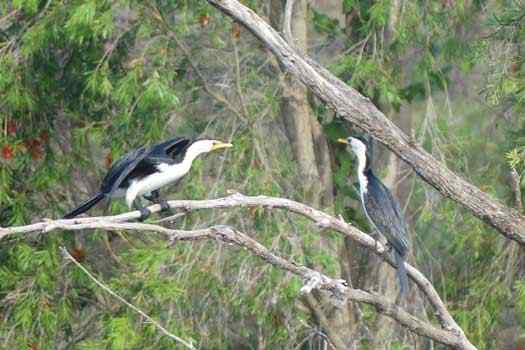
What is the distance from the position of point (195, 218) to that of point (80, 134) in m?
0.85

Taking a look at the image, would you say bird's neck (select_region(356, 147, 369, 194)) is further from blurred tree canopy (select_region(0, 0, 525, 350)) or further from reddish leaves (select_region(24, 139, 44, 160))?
reddish leaves (select_region(24, 139, 44, 160))

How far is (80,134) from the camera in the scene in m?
7.76

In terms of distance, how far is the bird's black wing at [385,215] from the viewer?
5.94m

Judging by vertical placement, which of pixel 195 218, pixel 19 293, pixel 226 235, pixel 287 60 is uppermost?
pixel 287 60

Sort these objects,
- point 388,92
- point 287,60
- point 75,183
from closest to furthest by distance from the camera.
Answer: point 287,60 → point 388,92 → point 75,183

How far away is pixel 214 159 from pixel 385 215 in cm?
219

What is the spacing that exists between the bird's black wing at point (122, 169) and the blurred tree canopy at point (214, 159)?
1319 mm

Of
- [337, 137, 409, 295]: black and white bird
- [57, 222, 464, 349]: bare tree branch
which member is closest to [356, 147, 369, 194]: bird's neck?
[337, 137, 409, 295]: black and white bird

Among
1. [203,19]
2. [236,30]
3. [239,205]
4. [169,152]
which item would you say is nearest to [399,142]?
[239,205]

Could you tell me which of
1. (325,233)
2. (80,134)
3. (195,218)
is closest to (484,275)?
(325,233)

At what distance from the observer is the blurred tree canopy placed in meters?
7.41

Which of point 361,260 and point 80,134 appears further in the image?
point 361,260

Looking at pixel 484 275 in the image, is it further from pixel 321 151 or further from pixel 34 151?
pixel 34 151

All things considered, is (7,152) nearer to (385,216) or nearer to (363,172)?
(363,172)
